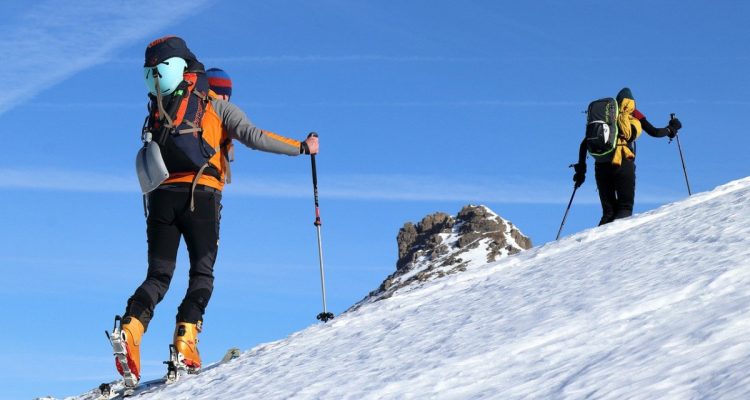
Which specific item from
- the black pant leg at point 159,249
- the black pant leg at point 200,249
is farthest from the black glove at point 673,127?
the black pant leg at point 159,249

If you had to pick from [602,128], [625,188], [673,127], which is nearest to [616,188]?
[625,188]

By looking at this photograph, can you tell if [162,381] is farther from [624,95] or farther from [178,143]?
[624,95]

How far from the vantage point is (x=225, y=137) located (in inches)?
356

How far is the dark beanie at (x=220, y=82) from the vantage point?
9812mm

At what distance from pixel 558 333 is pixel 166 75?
4.82 m

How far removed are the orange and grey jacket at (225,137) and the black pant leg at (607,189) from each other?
5999mm

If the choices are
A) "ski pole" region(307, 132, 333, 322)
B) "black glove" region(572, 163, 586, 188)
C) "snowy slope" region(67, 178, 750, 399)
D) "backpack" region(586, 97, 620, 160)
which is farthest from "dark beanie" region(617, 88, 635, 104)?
"ski pole" region(307, 132, 333, 322)

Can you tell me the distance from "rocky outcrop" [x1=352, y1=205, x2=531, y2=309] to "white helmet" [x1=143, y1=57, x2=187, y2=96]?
5801 inches

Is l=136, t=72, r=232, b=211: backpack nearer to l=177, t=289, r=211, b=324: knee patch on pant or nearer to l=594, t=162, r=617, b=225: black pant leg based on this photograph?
l=177, t=289, r=211, b=324: knee patch on pant

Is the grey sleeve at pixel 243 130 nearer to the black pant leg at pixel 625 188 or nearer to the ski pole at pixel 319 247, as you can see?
the ski pole at pixel 319 247

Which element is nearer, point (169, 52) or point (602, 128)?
point (169, 52)

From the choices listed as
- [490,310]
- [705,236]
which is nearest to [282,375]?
[490,310]

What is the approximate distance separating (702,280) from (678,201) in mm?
5962

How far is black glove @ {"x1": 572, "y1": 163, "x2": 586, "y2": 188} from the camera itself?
567 inches
